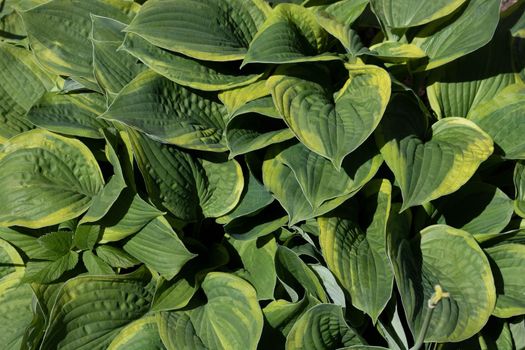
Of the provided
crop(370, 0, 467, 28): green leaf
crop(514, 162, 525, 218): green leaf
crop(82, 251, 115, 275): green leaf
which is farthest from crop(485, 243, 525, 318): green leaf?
crop(82, 251, 115, 275): green leaf

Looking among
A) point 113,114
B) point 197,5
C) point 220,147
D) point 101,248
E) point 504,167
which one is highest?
point 197,5

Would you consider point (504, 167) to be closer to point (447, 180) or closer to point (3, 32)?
point (447, 180)

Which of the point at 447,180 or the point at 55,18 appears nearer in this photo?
the point at 447,180

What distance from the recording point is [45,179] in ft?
5.37

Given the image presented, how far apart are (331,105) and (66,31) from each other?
787 millimetres

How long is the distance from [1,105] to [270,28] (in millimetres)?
836

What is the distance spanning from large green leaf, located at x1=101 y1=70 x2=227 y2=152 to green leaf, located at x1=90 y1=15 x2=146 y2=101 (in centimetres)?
10

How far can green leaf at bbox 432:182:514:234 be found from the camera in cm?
168

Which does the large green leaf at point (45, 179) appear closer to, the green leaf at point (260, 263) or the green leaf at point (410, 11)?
the green leaf at point (260, 263)

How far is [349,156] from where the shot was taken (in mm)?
1571

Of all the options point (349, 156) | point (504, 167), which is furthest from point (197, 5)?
point (504, 167)

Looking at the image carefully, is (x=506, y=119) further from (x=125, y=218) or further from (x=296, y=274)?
(x=125, y=218)

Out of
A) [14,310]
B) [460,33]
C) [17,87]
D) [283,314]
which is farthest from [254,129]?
[14,310]

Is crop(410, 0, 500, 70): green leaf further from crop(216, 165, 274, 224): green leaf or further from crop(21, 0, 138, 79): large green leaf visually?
crop(21, 0, 138, 79): large green leaf
